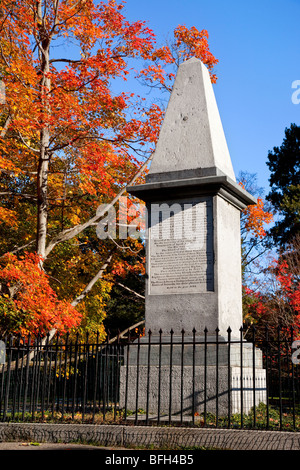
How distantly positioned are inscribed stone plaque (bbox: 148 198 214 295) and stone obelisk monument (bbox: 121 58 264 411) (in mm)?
17

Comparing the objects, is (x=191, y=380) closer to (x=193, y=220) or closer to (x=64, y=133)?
(x=193, y=220)

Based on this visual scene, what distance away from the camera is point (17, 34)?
57.4 ft

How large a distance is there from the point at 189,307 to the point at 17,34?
39.4 ft

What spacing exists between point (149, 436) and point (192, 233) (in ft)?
12.1

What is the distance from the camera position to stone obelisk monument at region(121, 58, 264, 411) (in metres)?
9.37

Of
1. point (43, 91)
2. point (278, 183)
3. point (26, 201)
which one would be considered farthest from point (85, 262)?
point (278, 183)

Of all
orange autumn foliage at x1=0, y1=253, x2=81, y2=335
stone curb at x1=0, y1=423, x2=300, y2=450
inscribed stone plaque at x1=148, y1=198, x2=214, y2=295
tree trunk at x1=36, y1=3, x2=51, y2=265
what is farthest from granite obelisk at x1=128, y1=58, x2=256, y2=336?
tree trunk at x1=36, y1=3, x2=51, y2=265

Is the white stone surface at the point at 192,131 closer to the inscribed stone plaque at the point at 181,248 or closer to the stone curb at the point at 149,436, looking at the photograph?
the inscribed stone plaque at the point at 181,248

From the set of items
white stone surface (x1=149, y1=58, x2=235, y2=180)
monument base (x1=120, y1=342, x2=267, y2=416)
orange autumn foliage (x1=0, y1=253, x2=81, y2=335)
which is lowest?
monument base (x1=120, y1=342, x2=267, y2=416)

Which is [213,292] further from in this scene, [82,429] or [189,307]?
[82,429]

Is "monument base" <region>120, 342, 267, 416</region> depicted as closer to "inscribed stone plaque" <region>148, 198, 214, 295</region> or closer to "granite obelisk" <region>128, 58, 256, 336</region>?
"granite obelisk" <region>128, 58, 256, 336</region>

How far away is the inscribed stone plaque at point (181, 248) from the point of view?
954 cm
